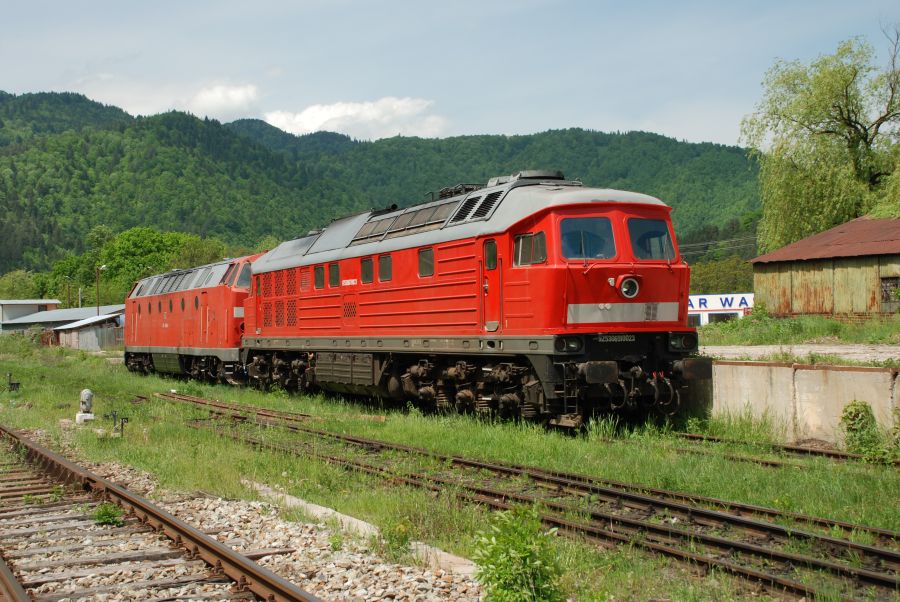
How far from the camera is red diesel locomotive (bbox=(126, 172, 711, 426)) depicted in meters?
13.0

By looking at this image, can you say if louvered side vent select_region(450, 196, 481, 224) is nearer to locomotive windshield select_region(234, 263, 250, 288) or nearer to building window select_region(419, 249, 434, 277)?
building window select_region(419, 249, 434, 277)

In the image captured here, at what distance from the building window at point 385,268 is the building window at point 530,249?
3.91 meters

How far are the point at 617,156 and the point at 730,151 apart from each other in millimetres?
23865

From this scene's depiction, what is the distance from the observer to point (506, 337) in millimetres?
13539

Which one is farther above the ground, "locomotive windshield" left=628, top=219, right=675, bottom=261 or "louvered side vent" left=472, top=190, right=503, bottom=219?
"louvered side vent" left=472, top=190, right=503, bottom=219

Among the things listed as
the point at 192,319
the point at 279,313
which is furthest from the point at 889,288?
the point at 192,319

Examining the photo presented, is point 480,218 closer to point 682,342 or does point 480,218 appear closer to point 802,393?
point 682,342

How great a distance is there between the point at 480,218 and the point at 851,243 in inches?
842

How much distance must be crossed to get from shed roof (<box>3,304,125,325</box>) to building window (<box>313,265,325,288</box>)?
68025 millimetres

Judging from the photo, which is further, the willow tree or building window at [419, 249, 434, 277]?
the willow tree

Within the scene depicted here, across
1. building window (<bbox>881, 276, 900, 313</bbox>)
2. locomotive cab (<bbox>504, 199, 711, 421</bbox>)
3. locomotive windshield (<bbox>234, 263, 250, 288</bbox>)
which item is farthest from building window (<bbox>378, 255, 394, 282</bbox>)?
building window (<bbox>881, 276, 900, 313</bbox>)

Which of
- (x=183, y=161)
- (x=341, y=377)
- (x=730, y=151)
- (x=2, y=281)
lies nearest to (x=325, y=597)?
(x=341, y=377)

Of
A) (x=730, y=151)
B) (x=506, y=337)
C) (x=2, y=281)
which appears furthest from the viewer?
(x=730, y=151)

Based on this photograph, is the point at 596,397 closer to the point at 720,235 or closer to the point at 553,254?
the point at 553,254
